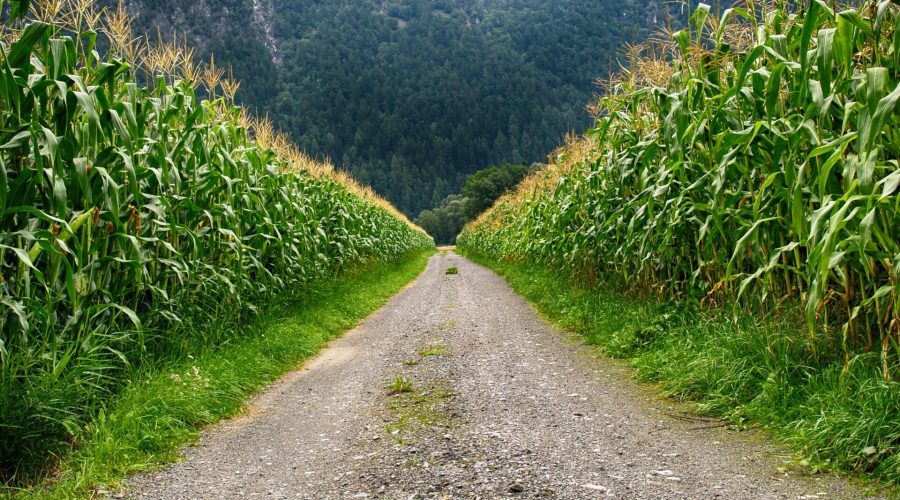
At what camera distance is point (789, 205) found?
146 inches

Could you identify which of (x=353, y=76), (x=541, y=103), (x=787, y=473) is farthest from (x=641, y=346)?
(x=353, y=76)

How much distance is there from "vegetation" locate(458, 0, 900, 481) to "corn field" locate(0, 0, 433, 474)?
3.92 metres

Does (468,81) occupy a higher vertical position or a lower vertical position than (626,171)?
higher

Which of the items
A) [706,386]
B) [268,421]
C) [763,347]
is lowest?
[268,421]

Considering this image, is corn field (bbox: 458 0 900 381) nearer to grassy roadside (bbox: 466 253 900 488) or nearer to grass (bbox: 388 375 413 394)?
grassy roadside (bbox: 466 253 900 488)

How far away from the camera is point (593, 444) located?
3250 millimetres

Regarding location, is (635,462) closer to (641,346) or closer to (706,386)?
(706,386)

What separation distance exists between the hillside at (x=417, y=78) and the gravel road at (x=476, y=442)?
10262cm

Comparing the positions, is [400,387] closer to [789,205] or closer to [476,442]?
[476,442]

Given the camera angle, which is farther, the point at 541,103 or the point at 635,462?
the point at 541,103

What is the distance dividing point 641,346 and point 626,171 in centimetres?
194

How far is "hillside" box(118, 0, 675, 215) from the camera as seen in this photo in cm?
11412

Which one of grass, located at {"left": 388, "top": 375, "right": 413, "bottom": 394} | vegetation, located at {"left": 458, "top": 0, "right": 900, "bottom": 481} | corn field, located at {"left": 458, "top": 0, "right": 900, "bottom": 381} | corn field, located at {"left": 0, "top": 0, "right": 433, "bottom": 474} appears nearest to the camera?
vegetation, located at {"left": 458, "top": 0, "right": 900, "bottom": 481}

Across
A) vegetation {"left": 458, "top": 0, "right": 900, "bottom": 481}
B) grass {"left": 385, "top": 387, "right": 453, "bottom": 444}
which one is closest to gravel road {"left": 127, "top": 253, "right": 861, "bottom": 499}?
grass {"left": 385, "top": 387, "right": 453, "bottom": 444}
